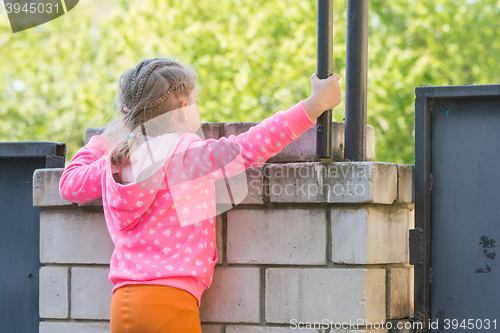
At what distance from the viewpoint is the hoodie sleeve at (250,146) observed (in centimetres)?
191

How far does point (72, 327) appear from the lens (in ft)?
7.97

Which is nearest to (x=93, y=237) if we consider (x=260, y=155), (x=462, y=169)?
(x=260, y=155)

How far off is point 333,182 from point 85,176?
111cm

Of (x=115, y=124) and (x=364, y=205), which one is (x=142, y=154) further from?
(x=364, y=205)

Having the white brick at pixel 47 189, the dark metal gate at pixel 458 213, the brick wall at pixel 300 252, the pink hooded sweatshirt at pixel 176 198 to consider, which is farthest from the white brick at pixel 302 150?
the white brick at pixel 47 189

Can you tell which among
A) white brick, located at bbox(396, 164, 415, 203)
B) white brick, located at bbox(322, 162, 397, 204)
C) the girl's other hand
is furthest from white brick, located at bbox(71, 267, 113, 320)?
white brick, located at bbox(396, 164, 415, 203)

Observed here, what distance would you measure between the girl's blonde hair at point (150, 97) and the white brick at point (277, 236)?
0.57m

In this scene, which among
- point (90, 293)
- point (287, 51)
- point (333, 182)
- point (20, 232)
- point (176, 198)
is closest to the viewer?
point (176, 198)

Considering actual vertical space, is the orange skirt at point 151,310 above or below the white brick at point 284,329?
above

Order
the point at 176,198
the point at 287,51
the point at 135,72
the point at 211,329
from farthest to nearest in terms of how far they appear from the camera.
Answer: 1. the point at 287,51
2. the point at 211,329
3. the point at 135,72
4. the point at 176,198

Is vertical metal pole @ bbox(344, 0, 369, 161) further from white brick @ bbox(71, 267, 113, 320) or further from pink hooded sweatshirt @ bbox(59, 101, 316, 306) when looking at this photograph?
white brick @ bbox(71, 267, 113, 320)

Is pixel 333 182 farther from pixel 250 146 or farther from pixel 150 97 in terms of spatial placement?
pixel 150 97

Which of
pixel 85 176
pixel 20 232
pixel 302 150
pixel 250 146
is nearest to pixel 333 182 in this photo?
pixel 302 150

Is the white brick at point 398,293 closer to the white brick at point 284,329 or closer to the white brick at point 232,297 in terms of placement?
the white brick at point 284,329
